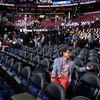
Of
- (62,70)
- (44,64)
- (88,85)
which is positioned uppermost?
(62,70)

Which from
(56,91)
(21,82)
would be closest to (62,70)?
(21,82)

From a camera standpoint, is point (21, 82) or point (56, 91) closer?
point (56, 91)

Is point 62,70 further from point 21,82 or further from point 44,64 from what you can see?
point 44,64

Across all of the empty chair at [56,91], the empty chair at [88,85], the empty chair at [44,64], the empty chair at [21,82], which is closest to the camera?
the empty chair at [56,91]

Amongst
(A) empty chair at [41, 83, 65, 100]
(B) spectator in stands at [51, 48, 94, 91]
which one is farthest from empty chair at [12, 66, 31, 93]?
(A) empty chair at [41, 83, 65, 100]

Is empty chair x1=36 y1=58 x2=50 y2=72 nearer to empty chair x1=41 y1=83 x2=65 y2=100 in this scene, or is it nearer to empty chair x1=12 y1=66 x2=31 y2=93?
empty chair x1=12 y1=66 x2=31 y2=93

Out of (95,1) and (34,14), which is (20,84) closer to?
(95,1)

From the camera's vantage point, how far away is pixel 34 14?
141ft

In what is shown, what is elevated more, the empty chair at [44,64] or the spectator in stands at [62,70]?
the spectator in stands at [62,70]

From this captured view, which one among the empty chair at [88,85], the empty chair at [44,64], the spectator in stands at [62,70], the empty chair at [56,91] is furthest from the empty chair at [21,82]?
the empty chair at [44,64]

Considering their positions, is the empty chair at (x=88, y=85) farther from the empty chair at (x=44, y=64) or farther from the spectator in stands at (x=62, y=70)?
the empty chair at (x=44, y=64)

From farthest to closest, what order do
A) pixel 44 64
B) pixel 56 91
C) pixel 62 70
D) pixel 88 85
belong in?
1. pixel 44 64
2. pixel 62 70
3. pixel 88 85
4. pixel 56 91

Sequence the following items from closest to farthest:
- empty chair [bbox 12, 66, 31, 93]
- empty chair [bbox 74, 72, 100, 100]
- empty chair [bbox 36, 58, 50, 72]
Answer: empty chair [bbox 74, 72, 100, 100], empty chair [bbox 12, 66, 31, 93], empty chair [bbox 36, 58, 50, 72]

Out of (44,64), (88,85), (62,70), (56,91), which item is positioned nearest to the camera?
(56,91)
